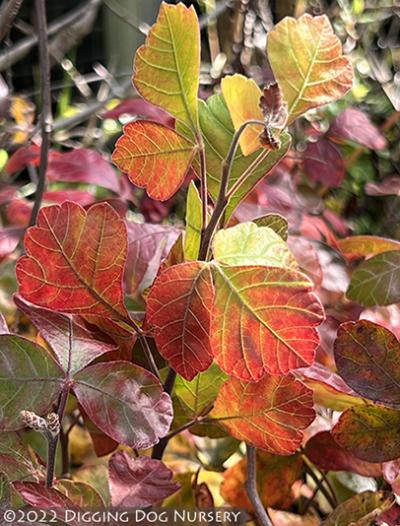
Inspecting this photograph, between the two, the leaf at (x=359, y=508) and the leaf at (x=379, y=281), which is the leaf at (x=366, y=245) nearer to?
the leaf at (x=379, y=281)

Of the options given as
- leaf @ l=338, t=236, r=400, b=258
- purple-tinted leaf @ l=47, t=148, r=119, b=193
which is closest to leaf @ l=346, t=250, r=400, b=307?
leaf @ l=338, t=236, r=400, b=258

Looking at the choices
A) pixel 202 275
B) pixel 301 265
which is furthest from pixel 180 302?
pixel 301 265

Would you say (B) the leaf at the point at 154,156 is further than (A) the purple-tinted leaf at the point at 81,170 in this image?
No

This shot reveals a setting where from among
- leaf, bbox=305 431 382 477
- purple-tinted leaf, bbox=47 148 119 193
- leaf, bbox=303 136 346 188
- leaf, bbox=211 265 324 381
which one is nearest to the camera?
leaf, bbox=211 265 324 381

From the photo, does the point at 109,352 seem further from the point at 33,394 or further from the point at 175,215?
the point at 175,215

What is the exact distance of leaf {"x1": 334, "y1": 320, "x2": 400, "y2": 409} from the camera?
37 centimetres

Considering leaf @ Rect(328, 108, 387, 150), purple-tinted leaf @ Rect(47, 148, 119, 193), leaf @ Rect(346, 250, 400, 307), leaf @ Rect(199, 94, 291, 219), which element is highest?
leaf @ Rect(199, 94, 291, 219)

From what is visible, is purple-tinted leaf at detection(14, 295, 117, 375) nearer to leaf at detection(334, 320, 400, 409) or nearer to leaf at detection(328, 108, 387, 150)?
leaf at detection(334, 320, 400, 409)

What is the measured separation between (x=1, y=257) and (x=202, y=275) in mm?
274

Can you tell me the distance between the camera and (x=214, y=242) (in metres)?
0.33

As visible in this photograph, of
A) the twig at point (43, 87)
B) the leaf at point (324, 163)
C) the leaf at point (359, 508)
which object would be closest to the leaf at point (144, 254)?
the twig at point (43, 87)

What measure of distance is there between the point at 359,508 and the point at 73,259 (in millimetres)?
205

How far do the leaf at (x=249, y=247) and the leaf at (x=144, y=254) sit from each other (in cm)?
15

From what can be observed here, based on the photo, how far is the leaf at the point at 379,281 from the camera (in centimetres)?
47
